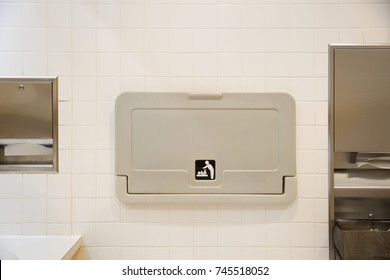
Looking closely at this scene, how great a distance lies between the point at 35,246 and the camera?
4.62 ft

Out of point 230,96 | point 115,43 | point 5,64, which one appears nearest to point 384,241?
point 230,96

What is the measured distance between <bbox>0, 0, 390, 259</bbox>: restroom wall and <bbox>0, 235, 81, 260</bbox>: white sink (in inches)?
1.2

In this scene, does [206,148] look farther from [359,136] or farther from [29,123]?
[29,123]

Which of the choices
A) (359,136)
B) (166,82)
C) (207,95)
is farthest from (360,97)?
(166,82)

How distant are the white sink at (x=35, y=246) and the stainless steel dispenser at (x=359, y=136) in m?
1.11

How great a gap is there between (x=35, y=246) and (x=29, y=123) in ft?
1.72

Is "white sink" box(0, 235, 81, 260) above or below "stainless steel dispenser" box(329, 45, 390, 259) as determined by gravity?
below

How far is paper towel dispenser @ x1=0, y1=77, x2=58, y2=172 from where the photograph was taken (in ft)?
4.67

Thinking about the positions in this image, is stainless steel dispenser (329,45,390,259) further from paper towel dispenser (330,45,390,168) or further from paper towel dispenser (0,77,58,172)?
paper towel dispenser (0,77,58,172)

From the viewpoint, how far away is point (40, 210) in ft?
4.70

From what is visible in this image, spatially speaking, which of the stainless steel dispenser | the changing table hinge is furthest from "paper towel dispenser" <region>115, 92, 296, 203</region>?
the stainless steel dispenser

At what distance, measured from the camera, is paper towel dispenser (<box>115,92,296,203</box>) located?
140 cm

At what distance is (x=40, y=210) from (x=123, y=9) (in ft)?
3.07

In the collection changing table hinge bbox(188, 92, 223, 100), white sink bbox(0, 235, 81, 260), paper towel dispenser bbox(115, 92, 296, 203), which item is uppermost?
changing table hinge bbox(188, 92, 223, 100)
